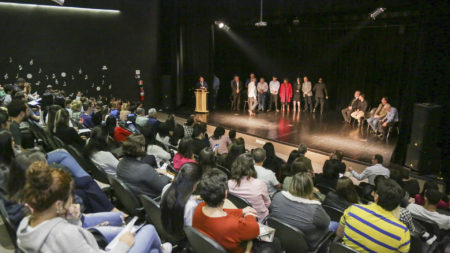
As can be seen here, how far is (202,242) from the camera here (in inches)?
93.1

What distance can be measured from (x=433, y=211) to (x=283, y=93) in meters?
9.54

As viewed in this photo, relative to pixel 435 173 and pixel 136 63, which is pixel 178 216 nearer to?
pixel 435 173

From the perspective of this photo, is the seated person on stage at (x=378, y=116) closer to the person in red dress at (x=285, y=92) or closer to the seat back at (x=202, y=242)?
the person in red dress at (x=285, y=92)

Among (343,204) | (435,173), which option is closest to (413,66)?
(435,173)

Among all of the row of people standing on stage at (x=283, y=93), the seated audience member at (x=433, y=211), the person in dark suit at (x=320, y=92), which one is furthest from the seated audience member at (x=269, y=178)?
the person in dark suit at (x=320, y=92)

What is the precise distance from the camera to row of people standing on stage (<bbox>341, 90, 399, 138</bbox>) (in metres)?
9.37

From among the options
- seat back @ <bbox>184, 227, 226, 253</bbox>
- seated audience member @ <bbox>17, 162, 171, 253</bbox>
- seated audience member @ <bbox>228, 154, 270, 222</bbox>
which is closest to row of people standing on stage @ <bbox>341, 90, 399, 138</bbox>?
seated audience member @ <bbox>228, 154, 270, 222</bbox>

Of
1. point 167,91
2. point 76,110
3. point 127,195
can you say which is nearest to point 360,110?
point 167,91

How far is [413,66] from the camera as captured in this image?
694 centimetres

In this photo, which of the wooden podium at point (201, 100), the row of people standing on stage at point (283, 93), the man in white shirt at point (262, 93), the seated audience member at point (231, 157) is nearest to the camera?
the seated audience member at point (231, 157)

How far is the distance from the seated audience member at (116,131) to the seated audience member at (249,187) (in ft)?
9.71

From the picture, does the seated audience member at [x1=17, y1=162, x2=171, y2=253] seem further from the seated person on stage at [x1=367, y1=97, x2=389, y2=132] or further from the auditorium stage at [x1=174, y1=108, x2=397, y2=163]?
the seated person on stage at [x1=367, y1=97, x2=389, y2=132]

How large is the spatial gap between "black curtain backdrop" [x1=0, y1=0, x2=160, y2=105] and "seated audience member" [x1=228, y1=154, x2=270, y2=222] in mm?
9639

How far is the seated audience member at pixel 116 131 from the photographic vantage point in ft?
19.6
